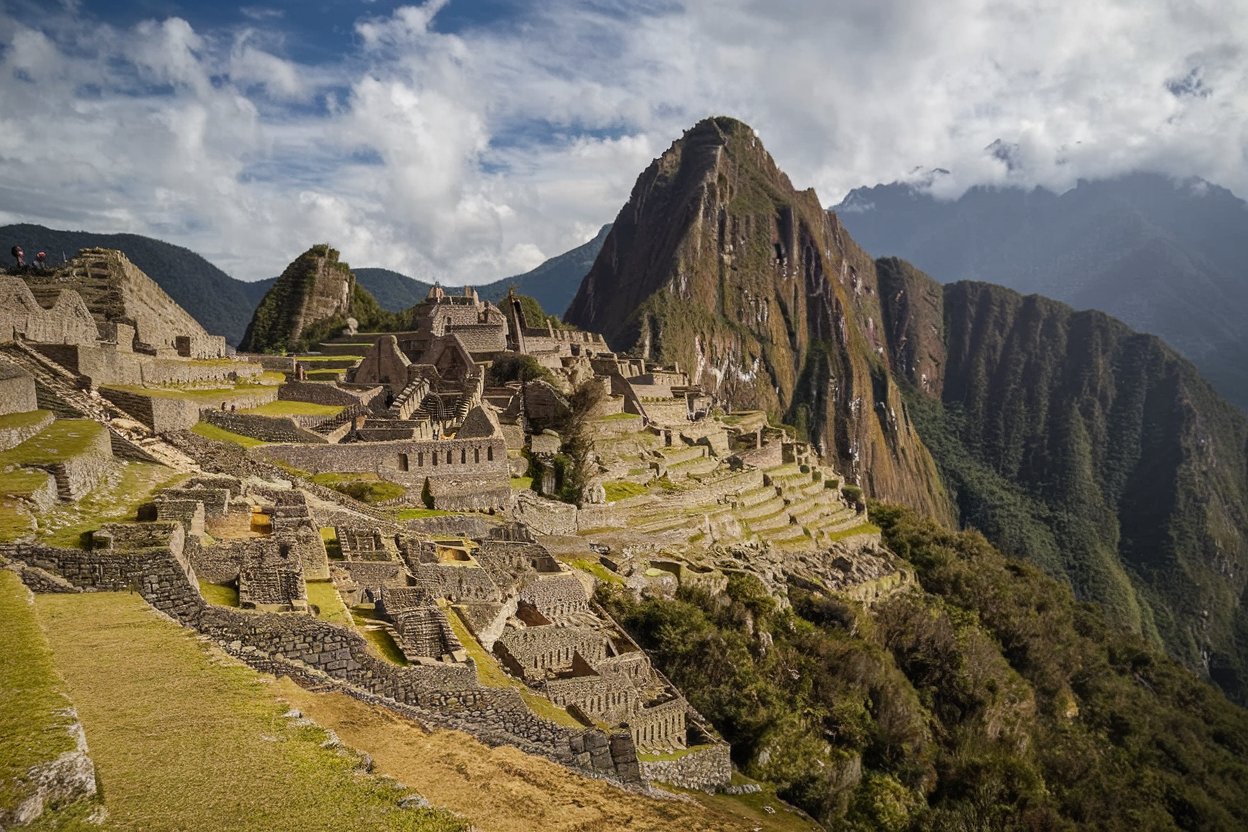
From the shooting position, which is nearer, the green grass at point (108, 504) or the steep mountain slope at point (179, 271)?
the green grass at point (108, 504)

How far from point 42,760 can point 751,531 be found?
3520 centimetres

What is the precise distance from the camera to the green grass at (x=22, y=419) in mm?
14914

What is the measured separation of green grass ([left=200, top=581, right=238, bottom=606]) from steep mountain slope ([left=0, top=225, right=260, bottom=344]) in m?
73.6

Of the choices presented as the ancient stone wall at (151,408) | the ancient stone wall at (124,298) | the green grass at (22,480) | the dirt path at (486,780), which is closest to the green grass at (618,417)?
the ancient stone wall at (124,298)

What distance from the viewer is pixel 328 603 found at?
41.1 feet

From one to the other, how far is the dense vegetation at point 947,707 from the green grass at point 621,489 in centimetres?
571

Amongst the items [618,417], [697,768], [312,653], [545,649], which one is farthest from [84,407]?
[618,417]

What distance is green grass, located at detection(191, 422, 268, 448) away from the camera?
22.5 metres

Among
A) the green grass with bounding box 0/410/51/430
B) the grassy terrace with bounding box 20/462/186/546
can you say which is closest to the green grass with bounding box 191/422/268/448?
the green grass with bounding box 0/410/51/430

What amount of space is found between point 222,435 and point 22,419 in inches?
287

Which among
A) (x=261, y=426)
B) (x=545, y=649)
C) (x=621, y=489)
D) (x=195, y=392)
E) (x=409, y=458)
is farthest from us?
(x=621, y=489)

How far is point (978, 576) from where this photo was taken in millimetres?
54375

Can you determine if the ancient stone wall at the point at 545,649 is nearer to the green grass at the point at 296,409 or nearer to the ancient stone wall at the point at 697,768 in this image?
the ancient stone wall at the point at 697,768

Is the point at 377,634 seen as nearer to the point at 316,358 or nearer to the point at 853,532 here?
the point at 316,358
